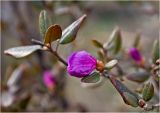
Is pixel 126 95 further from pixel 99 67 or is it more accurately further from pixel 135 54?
pixel 135 54

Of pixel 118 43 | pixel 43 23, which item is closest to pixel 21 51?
pixel 43 23

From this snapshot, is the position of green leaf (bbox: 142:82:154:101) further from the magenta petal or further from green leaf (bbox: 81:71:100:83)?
the magenta petal

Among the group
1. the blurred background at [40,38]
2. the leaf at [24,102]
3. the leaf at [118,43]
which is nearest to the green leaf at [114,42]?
the leaf at [118,43]

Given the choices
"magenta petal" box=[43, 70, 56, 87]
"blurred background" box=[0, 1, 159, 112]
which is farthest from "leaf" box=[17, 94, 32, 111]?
"magenta petal" box=[43, 70, 56, 87]

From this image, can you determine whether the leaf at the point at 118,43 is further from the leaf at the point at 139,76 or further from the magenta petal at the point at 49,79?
the magenta petal at the point at 49,79

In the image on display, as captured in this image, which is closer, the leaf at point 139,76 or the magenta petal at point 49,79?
the leaf at point 139,76

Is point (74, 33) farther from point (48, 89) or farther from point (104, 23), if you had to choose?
point (104, 23)
